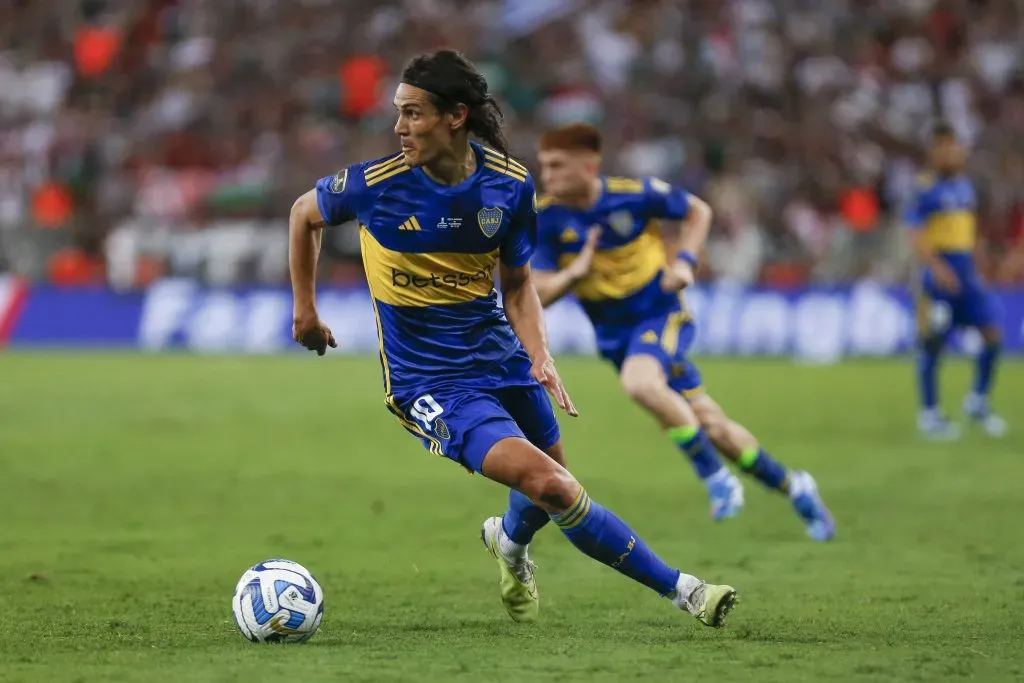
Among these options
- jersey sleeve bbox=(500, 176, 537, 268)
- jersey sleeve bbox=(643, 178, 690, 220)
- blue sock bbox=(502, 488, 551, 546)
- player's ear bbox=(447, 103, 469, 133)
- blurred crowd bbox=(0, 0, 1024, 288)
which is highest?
blurred crowd bbox=(0, 0, 1024, 288)

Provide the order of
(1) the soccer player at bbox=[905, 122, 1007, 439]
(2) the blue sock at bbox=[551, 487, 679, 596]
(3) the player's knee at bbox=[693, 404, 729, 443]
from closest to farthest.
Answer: (2) the blue sock at bbox=[551, 487, 679, 596] → (3) the player's knee at bbox=[693, 404, 729, 443] → (1) the soccer player at bbox=[905, 122, 1007, 439]

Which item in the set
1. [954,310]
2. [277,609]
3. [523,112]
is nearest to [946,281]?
[954,310]

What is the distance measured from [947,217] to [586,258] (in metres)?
6.74

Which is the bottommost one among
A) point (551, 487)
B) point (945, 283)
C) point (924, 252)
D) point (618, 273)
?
point (551, 487)

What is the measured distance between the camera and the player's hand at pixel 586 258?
32.0 feet

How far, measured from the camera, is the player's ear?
656cm

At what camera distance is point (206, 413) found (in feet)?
55.1

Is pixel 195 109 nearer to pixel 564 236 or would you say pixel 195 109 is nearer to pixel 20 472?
pixel 20 472

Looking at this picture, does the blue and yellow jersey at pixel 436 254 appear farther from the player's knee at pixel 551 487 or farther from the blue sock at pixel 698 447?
the blue sock at pixel 698 447

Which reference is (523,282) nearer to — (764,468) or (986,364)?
(764,468)

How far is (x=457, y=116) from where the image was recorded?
259 inches

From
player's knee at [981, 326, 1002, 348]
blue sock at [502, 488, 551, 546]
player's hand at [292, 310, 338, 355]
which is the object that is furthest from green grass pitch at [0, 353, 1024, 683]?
player's hand at [292, 310, 338, 355]

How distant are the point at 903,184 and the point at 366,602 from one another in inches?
755

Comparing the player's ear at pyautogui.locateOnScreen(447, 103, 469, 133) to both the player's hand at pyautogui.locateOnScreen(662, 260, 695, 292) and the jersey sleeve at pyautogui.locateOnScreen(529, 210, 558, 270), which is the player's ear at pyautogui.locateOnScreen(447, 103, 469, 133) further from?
the jersey sleeve at pyautogui.locateOnScreen(529, 210, 558, 270)
